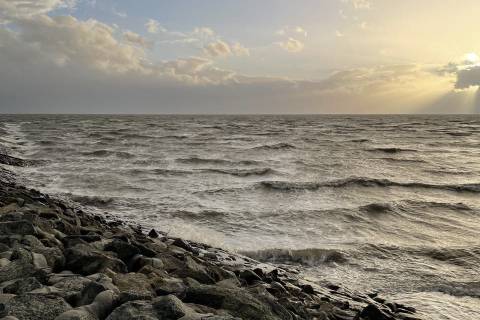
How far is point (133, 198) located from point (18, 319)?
11126mm

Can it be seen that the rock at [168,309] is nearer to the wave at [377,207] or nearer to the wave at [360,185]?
the wave at [377,207]

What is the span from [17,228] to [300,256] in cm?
549

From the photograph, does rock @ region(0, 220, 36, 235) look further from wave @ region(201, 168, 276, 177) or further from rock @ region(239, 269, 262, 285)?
wave @ region(201, 168, 276, 177)

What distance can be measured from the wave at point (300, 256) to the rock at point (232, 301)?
14.3ft

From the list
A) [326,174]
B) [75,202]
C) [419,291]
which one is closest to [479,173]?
[326,174]

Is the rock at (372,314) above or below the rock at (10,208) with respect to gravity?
below

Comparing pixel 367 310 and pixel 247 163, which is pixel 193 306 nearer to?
pixel 367 310

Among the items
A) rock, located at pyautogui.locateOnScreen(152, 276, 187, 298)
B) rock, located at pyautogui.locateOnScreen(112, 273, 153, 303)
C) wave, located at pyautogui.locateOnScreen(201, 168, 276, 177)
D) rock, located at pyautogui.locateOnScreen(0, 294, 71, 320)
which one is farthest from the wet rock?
wave, located at pyautogui.locateOnScreen(201, 168, 276, 177)

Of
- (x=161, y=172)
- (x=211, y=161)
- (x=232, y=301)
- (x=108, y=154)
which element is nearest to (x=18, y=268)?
(x=232, y=301)

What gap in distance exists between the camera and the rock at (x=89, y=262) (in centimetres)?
539

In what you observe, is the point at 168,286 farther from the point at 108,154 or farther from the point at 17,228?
the point at 108,154

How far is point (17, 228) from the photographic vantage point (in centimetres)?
627

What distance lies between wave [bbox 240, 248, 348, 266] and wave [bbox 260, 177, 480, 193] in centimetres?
777

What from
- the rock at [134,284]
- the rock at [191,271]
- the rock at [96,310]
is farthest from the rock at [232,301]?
the rock at [191,271]
